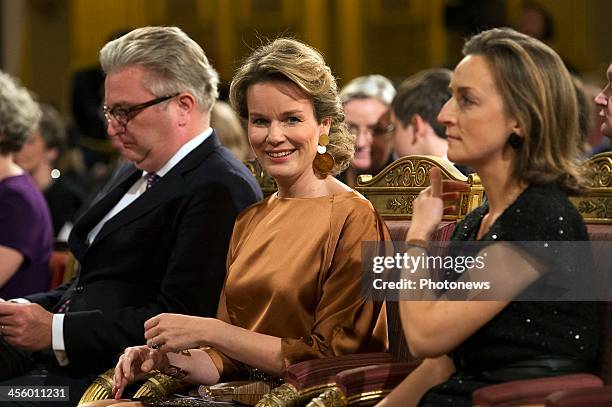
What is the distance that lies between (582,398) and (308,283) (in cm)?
93

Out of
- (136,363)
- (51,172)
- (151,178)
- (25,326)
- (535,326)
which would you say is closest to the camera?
(535,326)

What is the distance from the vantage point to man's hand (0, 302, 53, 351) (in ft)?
10.7

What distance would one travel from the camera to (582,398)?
6.82 ft

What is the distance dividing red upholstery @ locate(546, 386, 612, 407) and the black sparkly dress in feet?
0.42

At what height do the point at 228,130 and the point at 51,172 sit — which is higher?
the point at 228,130

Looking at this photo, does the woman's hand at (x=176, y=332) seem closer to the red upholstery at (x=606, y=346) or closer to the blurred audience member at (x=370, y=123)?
the red upholstery at (x=606, y=346)

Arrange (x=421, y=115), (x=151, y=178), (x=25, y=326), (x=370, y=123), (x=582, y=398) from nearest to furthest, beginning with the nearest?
1. (x=582, y=398)
2. (x=25, y=326)
3. (x=151, y=178)
4. (x=421, y=115)
5. (x=370, y=123)

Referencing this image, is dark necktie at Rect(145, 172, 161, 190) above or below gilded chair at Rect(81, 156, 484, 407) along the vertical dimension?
above

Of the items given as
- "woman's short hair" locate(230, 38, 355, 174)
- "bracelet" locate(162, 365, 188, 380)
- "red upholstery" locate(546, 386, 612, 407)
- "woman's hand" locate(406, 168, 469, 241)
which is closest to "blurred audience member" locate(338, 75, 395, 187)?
"woman's short hair" locate(230, 38, 355, 174)

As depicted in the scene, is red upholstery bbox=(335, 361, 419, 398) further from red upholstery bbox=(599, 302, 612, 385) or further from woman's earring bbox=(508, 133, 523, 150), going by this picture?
woman's earring bbox=(508, 133, 523, 150)

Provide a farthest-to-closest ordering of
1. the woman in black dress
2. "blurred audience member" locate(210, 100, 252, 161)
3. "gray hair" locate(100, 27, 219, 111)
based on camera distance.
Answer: "blurred audience member" locate(210, 100, 252, 161) → "gray hair" locate(100, 27, 219, 111) → the woman in black dress

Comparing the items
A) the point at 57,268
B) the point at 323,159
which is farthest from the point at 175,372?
the point at 57,268

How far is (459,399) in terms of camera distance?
2.33 metres

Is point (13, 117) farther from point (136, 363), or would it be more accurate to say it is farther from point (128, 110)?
point (136, 363)
